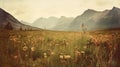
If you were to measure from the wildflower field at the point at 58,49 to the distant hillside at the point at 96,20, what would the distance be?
7cm

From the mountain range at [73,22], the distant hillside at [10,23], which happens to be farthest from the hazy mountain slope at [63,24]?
the distant hillside at [10,23]

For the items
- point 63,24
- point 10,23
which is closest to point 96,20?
point 63,24

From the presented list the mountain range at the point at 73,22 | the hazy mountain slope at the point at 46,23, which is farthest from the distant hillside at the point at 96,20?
the hazy mountain slope at the point at 46,23

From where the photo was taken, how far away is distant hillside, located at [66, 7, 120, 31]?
2.55m

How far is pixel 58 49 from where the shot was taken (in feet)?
8.03

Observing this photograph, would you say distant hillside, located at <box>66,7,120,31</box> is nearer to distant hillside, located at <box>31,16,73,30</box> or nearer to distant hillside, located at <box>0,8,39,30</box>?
distant hillside, located at <box>31,16,73,30</box>

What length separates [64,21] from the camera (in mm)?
2559

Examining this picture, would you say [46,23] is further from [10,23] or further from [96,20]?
[96,20]

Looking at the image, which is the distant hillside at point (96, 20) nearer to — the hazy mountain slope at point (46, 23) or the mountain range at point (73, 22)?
the mountain range at point (73, 22)

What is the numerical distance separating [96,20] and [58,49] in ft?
1.73

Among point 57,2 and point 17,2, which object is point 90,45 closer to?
point 57,2

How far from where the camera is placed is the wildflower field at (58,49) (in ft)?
7.77

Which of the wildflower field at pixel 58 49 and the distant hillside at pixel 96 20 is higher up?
the distant hillside at pixel 96 20

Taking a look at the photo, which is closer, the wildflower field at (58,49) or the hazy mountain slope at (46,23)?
the wildflower field at (58,49)
